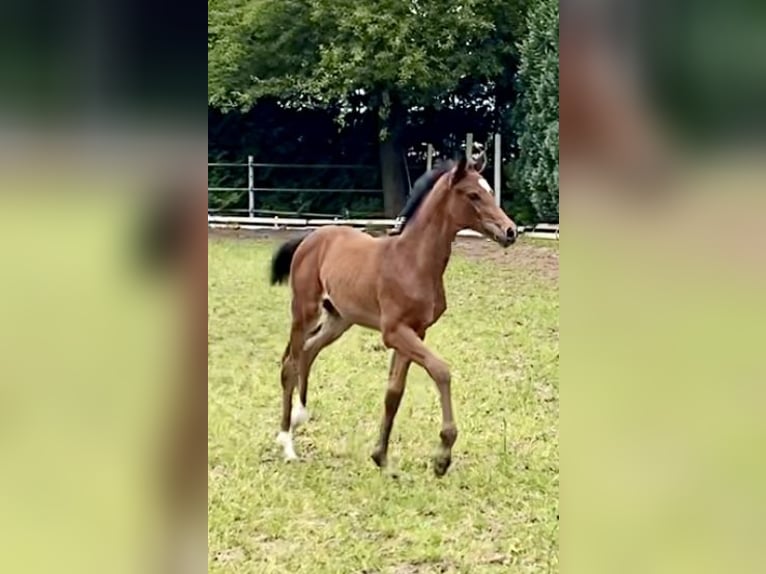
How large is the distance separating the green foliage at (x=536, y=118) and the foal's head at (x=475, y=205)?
144 inches

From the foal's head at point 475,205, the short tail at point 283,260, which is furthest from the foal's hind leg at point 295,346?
the foal's head at point 475,205

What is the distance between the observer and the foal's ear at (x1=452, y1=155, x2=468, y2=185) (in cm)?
249

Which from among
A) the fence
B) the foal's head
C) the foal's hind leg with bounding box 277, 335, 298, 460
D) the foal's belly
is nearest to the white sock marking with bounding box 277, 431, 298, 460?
the foal's hind leg with bounding box 277, 335, 298, 460

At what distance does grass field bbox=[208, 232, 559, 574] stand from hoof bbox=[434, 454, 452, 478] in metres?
0.03

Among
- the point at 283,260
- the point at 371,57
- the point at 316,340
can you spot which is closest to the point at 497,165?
the point at 371,57

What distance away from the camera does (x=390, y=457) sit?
8.83 feet
